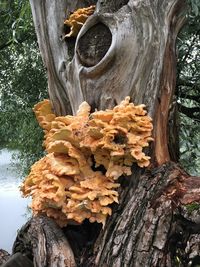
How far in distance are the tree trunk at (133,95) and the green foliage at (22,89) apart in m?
2.00

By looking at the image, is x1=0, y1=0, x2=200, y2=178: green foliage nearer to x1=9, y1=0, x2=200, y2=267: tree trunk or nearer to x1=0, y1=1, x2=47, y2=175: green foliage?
x1=0, y1=1, x2=47, y2=175: green foliage

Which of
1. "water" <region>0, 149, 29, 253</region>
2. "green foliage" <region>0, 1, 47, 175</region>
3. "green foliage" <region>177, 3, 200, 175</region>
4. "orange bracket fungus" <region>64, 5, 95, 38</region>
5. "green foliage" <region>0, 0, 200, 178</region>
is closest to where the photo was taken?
"orange bracket fungus" <region>64, 5, 95, 38</region>

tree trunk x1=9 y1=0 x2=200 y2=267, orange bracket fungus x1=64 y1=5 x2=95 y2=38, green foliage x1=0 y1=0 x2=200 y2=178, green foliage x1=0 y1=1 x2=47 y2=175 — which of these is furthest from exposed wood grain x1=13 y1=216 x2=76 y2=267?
green foliage x1=0 y1=1 x2=47 y2=175

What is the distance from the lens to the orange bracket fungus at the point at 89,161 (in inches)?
51.9

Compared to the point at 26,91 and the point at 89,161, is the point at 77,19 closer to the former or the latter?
the point at 89,161

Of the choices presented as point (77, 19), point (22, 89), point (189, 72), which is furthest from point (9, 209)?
point (77, 19)

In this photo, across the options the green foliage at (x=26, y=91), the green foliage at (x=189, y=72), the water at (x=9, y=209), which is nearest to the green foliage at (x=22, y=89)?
the green foliage at (x=26, y=91)

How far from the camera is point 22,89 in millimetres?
4113

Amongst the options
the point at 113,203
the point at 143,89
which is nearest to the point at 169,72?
the point at 143,89

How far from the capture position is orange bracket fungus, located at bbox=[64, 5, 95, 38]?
174 centimetres

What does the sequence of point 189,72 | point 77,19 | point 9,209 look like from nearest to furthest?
point 77,19 → point 189,72 → point 9,209

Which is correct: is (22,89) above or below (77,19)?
above

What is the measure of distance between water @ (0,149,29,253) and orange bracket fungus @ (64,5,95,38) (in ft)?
16.2

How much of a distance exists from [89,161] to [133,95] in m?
0.32
